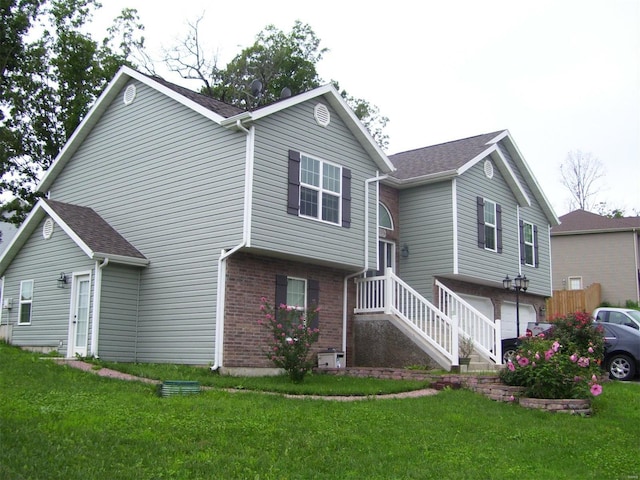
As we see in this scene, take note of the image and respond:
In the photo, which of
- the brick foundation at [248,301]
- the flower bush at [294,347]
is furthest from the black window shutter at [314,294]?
the flower bush at [294,347]

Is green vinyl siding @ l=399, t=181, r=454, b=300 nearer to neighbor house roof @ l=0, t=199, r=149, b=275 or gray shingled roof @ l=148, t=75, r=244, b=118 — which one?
gray shingled roof @ l=148, t=75, r=244, b=118

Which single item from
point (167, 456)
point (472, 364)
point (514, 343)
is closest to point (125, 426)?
point (167, 456)

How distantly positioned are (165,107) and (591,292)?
966 inches

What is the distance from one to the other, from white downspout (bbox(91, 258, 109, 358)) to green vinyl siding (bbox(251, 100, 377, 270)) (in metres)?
3.83

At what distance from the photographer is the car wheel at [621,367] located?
1697 cm

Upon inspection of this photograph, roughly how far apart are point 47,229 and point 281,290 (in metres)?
6.31

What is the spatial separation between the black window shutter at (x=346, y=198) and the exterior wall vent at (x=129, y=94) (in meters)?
5.74

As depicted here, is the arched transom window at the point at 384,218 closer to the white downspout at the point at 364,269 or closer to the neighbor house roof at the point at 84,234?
the white downspout at the point at 364,269

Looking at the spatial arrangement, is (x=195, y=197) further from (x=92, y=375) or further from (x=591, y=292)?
(x=591, y=292)

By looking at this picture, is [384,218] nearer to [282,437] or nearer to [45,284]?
[45,284]

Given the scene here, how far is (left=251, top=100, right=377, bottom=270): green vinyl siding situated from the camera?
15.0 metres

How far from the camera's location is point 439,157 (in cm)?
2222

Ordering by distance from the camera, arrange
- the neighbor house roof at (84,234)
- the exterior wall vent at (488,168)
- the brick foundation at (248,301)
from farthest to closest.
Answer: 1. the exterior wall vent at (488,168)
2. the neighbor house roof at (84,234)
3. the brick foundation at (248,301)

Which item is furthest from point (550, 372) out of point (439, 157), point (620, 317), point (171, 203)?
point (439, 157)
